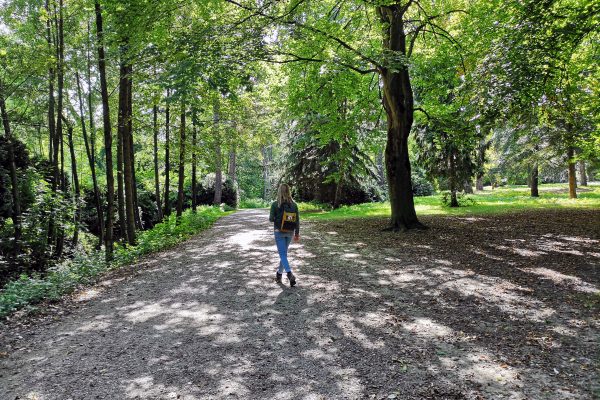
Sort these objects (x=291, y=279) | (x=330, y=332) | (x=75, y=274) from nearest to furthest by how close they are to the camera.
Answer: (x=330, y=332) < (x=291, y=279) < (x=75, y=274)

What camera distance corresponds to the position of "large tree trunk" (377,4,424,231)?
41.4 ft

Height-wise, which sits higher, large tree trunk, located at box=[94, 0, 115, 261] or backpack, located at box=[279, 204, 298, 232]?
large tree trunk, located at box=[94, 0, 115, 261]

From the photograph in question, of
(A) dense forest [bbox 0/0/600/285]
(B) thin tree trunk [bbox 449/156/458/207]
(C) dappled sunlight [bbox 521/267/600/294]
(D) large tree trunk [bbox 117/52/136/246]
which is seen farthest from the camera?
(B) thin tree trunk [bbox 449/156/458/207]

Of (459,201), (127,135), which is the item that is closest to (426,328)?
(127,135)

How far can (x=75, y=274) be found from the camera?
8633 mm

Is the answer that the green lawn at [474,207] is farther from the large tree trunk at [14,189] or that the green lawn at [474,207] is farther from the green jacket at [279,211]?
the large tree trunk at [14,189]

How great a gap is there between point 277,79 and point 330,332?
12.1 meters

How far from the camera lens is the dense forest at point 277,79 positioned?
29.1 ft

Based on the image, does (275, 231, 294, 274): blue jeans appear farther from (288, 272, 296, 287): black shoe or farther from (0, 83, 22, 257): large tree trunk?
(0, 83, 22, 257): large tree trunk

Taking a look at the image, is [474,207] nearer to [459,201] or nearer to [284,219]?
[459,201]

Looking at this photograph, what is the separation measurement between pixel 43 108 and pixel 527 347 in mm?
16705

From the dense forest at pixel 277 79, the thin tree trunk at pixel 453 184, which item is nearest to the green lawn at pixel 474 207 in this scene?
the thin tree trunk at pixel 453 184

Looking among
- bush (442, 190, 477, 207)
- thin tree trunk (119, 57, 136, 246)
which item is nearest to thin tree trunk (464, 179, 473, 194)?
bush (442, 190, 477, 207)

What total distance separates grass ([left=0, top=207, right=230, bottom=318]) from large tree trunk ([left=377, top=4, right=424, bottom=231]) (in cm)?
736
